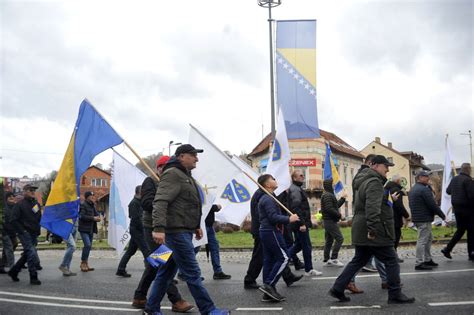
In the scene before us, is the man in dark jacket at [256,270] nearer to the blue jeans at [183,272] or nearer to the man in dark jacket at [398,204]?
the blue jeans at [183,272]

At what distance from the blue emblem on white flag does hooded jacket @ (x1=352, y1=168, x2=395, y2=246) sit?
3.74 m

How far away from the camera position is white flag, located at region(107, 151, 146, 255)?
37.8ft

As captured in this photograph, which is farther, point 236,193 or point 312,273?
point 236,193

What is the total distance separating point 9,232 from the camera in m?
11.6

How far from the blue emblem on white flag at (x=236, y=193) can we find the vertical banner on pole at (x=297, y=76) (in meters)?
2.81

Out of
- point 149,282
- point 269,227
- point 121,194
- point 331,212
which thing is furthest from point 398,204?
point 121,194

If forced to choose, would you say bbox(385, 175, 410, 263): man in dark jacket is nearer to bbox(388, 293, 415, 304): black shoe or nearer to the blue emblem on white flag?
the blue emblem on white flag

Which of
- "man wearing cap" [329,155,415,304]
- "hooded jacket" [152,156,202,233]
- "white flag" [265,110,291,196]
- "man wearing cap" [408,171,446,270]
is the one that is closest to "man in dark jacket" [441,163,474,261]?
"man wearing cap" [408,171,446,270]

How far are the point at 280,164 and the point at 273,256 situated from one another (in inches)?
120

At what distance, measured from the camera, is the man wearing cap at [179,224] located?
565 centimetres

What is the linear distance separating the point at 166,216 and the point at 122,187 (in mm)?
6492

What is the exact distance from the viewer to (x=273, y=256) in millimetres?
7371

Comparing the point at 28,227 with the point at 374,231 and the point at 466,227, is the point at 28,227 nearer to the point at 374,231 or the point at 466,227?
the point at 374,231

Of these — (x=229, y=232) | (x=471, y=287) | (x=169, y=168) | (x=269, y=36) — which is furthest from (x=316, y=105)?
(x=229, y=232)
